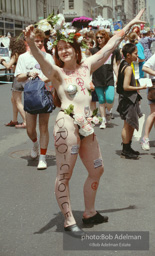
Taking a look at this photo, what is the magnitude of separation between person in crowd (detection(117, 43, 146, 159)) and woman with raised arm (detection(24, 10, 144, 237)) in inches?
108

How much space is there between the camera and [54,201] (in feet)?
16.2

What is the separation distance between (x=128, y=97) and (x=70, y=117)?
3.09m

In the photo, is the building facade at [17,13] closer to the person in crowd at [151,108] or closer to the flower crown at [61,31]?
the person in crowd at [151,108]

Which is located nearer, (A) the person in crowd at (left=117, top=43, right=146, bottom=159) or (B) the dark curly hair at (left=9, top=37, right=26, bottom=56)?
(A) the person in crowd at (left=117, top=43, right=146, bottom=159)

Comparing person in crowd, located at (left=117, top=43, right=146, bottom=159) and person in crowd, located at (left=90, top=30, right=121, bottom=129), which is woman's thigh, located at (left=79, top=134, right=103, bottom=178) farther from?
person in crowd, located at (left=90, top=30, right=121, bottom=129)

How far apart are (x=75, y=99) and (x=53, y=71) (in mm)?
299

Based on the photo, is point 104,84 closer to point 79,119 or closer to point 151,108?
point 151,108

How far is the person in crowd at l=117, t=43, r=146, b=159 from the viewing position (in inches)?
268

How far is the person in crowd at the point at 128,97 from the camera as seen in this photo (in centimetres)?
682

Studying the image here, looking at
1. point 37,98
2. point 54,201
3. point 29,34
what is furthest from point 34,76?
point 29,34

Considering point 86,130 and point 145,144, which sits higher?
point 86,130

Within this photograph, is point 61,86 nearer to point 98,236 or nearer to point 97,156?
point 97,156

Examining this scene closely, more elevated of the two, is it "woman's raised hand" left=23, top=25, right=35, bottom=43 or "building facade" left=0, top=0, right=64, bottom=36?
"building facade" left=0, top=0, right=64, bottom=36

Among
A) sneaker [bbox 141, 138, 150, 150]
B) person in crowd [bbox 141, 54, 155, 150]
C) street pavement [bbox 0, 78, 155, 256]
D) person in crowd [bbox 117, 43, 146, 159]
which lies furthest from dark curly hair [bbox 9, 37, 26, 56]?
sneaker [bbox 141, 138, 150, 150]
